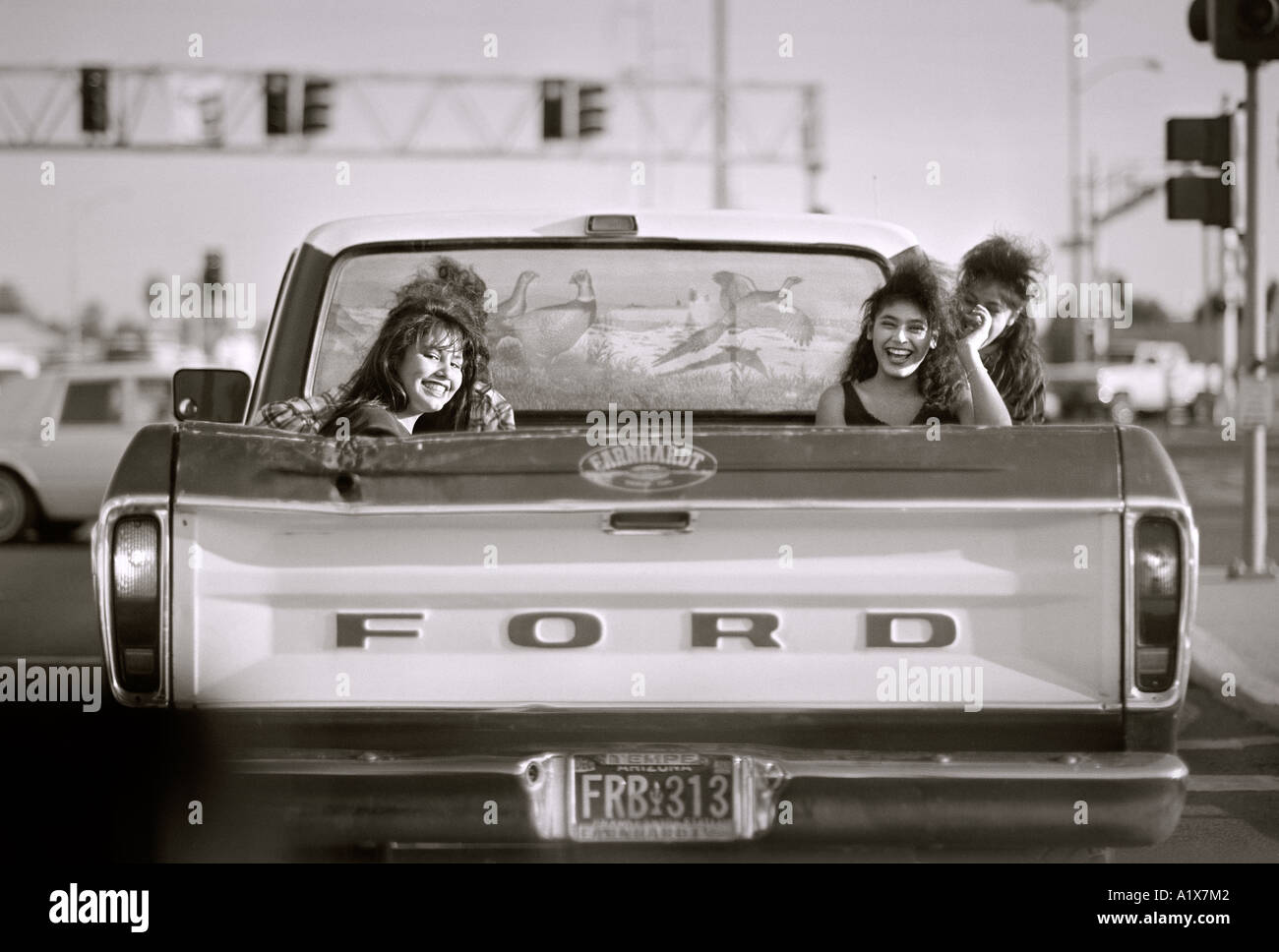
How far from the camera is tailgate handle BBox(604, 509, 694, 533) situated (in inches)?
139

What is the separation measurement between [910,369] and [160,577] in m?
2.07

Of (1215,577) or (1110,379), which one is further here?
(1110,379)

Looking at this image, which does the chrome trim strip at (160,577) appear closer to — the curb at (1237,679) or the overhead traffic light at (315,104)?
the curb at (1237,679)

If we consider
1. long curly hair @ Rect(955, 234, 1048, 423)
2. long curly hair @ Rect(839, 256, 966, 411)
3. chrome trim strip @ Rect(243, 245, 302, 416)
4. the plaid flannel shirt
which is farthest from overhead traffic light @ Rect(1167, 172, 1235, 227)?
the plaid flannel shirt

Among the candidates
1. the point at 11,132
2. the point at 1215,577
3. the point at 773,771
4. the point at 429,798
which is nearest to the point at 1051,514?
the point at 773,771

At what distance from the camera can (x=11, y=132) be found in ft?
116

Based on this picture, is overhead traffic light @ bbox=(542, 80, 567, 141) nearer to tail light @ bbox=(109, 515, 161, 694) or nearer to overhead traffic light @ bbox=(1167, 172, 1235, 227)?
overhead traffic light @ bbox=(1167, 172, 1235, 227)

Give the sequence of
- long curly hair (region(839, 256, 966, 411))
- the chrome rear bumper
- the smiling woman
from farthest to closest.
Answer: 1. long curly hair (region(839, 256, 966, 411))
2. the smiling woman
3. the chrome rear bumper

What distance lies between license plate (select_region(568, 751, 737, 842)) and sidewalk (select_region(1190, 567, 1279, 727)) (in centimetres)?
460
